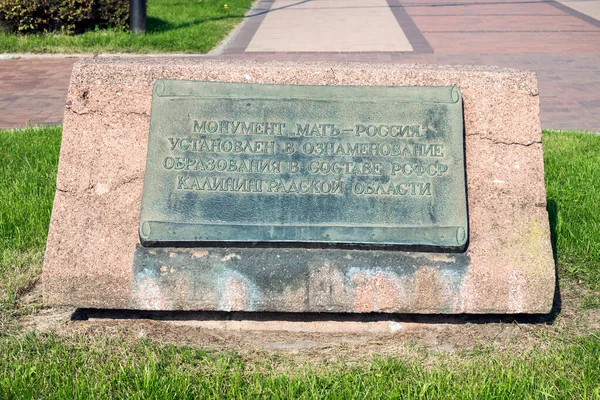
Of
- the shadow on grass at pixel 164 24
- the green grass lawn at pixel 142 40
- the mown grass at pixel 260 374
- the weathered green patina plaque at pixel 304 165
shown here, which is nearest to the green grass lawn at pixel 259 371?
the mown grass at pixel 260 374

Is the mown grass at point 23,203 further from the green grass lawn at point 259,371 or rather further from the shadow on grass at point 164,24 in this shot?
the shadow on grass at point 164,24

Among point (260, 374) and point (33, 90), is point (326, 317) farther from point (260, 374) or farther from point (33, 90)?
point (33, 90)

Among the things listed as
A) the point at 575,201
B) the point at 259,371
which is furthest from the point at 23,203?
the point at 575,201

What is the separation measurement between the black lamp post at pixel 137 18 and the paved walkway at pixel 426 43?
1296 mm

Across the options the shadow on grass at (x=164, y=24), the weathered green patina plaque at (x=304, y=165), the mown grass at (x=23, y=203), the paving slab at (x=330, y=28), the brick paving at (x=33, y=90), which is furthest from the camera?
the shadow on grass at (x=164, y=24)

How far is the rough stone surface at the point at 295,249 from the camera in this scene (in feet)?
10.3

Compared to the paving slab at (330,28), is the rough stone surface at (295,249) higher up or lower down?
higher up

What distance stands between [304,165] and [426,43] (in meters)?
7.25

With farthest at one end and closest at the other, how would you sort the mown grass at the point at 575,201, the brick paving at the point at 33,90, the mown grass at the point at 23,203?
the brick paving at the point at 33,90 → the mown grass at the point at 575,201 → the mown grass at the point at 23,203

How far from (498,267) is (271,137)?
115 cm

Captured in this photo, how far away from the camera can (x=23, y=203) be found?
4.40 m

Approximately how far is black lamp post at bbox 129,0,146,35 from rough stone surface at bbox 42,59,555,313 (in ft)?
23.2

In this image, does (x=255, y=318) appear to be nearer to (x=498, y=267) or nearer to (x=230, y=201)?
(x=230, y=201)

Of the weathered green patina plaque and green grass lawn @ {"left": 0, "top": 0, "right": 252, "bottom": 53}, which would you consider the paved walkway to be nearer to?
green grass lawn @ {"left": 0, "top": 0, "right": 252, "bottom": 53}
